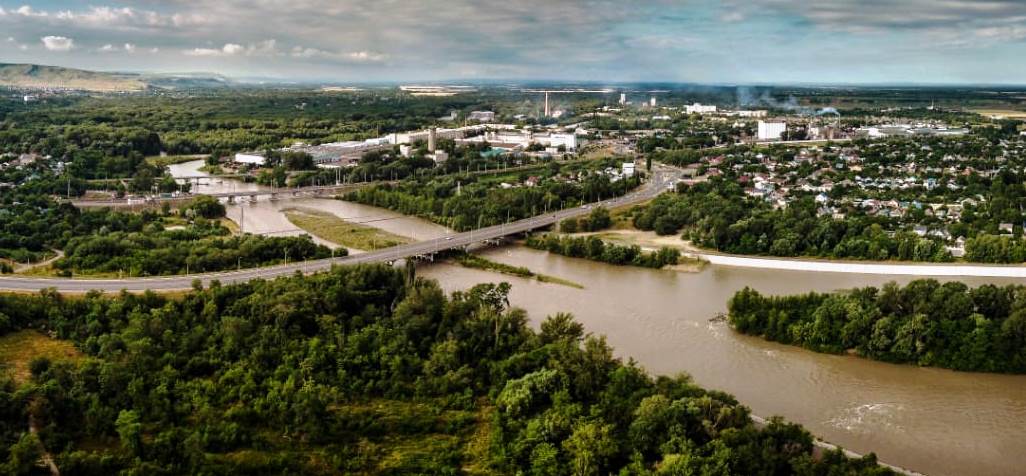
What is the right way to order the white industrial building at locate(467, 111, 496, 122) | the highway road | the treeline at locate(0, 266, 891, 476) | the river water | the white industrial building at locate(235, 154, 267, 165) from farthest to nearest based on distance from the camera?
the white industrial building at locate(467, 111, 496, 122) → the white industrial building at locate(235, 154, 267, 165) → the highway road → the river water → the treeline at locate(0, 266, 891, 476)

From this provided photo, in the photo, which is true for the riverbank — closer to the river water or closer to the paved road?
the river water

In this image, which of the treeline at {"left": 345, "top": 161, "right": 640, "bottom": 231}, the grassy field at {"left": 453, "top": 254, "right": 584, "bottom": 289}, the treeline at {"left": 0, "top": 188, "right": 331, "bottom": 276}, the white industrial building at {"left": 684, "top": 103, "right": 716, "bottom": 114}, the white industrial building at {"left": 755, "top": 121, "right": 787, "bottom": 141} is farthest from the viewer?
the white industrial building at {"left": 684, "top": 103, "right": 716, "bottom": 114}

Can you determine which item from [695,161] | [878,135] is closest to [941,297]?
[695,161]

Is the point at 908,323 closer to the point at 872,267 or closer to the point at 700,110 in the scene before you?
the point at 872,267

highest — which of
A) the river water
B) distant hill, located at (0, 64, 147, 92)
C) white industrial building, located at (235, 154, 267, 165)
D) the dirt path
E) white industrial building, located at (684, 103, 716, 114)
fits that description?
distant hill, located at (0, 64, 147, 92)

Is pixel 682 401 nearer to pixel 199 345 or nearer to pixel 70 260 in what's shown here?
pixel 199 345

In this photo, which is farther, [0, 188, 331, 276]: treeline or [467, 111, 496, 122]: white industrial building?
[467, 111, 496, 122]: white industrial building

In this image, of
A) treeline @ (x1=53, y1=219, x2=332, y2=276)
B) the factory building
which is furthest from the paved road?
treeline @ (x1=53, y1=219, x2=332, y2=276)
